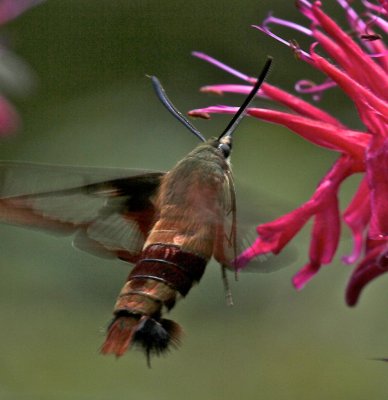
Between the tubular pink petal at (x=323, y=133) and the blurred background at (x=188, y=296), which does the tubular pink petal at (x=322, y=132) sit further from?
the blurred background at (x=188, y=296)

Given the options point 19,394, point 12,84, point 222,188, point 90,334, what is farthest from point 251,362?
point 222,188

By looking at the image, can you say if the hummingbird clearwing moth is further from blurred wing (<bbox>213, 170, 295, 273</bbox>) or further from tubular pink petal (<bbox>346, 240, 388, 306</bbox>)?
tubular pink petal (<bbox>346, 240, 388, 306</bbox>)

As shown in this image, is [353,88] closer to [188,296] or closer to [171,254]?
[171,254]

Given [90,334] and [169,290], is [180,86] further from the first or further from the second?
[169,290]

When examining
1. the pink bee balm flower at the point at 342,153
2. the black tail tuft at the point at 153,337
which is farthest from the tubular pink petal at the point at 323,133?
the black tail tuft at the point at 153,337

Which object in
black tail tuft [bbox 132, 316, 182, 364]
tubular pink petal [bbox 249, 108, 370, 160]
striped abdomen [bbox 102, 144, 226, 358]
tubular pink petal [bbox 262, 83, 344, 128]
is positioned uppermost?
tubular pink petal [bbox 262, 83, 344, 128]

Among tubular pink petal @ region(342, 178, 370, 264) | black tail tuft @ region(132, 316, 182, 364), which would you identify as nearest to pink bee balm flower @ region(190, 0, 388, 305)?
tubular pink petal @ region(342, 178, 370, 264)
